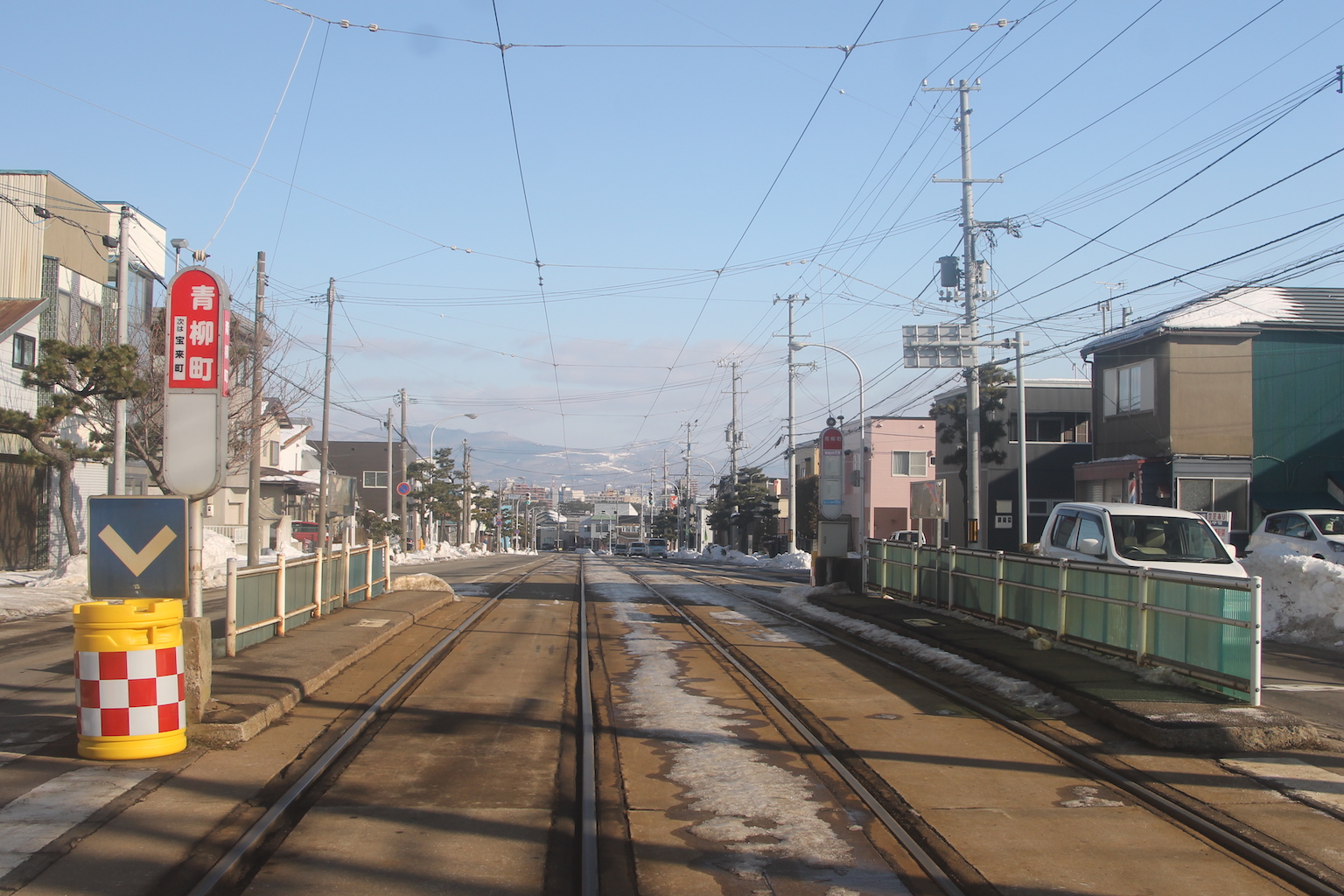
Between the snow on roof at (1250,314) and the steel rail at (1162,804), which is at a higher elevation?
the snow on roof at (1250,314)

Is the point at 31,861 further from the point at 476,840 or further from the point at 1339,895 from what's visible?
the point at 1339,895

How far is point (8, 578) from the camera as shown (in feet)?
81.8

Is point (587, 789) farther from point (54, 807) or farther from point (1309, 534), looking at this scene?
point (1309, 534)

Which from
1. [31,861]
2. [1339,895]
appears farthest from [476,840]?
[1339,895]

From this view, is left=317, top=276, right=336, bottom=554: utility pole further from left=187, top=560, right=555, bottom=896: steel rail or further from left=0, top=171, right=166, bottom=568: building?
left=187, top=560, right=555, bottom=896: steel rail

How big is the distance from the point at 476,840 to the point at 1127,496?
32341 millimetres

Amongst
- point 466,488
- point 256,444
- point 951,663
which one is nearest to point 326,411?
point 256,444

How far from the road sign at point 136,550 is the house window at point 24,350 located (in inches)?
958

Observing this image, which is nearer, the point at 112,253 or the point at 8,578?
the point at 8,578

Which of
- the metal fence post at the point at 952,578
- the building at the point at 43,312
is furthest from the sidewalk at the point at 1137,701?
the building at the point at 43,312

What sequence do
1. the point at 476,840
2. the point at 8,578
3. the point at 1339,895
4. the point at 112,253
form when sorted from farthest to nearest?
the point at 112,253, the point at 8,578, the point at 476,840, the point at 1339,895

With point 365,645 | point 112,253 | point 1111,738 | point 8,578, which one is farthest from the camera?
point 112,253

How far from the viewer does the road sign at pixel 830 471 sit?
96.7 ft

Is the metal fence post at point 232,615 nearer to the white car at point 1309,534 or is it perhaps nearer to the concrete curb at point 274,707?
the concrete curb at point 274,707
